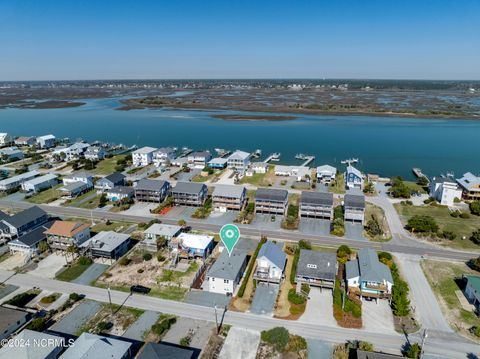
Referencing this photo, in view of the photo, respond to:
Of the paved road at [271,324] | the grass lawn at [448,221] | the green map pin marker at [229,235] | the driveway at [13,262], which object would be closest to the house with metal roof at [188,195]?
the green map pin marker at [229,235]

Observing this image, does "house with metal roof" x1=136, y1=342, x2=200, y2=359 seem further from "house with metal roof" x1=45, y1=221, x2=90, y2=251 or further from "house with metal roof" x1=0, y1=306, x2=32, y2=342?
"house with metal roof" x1=45, y1=221, x2=90, y2=251

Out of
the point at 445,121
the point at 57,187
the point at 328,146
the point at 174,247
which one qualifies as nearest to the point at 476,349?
the point at 174,247

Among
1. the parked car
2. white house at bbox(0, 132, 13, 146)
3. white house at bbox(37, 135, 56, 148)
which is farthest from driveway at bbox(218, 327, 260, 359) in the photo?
white house at bbox(0, 132, 13, 146)

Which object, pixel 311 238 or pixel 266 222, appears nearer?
pixel 311 238

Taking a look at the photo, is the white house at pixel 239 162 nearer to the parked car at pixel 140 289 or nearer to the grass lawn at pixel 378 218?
the grass lawn at pixel 378 218

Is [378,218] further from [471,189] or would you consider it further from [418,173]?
[418,173]

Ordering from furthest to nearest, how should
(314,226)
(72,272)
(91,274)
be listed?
(314,226), (72,272), (91,274)

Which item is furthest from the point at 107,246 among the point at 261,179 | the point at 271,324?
the point at 261,179
